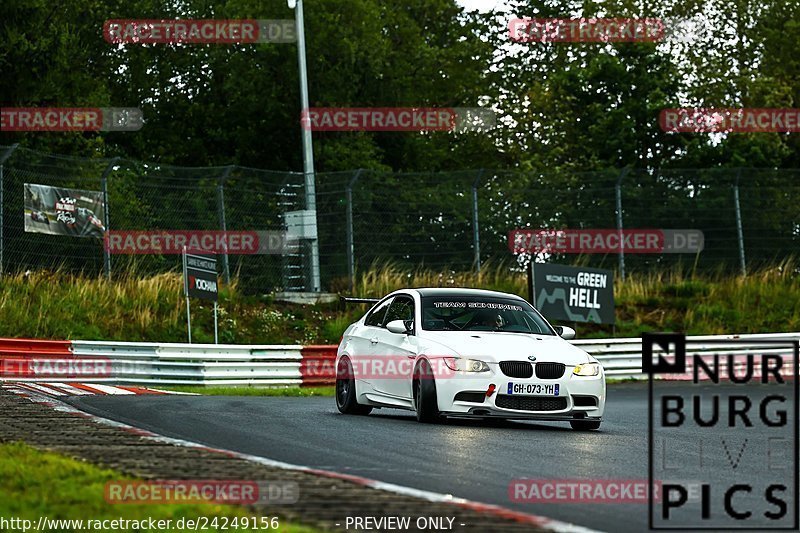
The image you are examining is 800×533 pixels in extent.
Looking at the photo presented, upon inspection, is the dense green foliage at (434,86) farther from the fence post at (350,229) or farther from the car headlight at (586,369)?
the car headlight at (586,369)

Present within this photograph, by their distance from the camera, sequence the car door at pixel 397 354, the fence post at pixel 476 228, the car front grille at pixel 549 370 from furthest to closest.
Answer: the fence post at pixel 476 228, the car door at pixel 397 354, the car front grille at pixel 549 370

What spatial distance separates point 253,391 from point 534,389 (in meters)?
9.40

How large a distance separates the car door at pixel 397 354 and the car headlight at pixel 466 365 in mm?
608

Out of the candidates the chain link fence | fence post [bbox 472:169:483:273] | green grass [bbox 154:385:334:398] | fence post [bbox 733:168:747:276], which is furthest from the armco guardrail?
fence post [bbox 733:168:747:276]

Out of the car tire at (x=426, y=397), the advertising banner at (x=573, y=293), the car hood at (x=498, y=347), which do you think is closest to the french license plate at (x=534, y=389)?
the car hood at (x=498, y=347)

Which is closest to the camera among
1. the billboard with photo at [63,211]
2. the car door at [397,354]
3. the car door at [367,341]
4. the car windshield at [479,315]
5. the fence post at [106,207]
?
the car door at [397,354]

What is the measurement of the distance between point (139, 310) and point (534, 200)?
8357mm

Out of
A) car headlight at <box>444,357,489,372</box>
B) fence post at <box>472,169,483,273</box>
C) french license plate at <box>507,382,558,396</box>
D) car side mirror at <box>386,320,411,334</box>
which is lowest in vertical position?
french license plate at <box>507,382,558,396</box>

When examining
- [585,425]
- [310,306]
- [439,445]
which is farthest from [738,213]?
[439,445]

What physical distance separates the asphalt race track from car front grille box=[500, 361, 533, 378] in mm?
527

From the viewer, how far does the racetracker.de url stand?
6734 mm

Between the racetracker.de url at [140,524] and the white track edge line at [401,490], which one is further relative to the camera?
the white track edge line at [401,490]

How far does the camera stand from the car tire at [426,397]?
14.4 meters

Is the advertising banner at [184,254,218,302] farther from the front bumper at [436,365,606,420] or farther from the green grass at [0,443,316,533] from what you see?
the green grass at [0,443,316,533]
